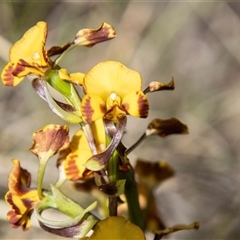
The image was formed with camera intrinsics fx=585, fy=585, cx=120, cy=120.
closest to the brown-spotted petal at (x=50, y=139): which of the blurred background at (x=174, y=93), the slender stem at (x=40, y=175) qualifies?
the slender stem at (x=40, y=175)

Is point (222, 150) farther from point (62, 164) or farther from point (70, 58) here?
point (62, 164)

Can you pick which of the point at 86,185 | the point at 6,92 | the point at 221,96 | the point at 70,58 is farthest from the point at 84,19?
the point at 86,185

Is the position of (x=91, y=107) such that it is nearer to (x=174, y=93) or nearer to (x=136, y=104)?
(x=136, y=104)

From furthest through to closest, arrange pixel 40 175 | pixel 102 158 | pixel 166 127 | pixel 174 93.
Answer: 1. pixel 174 93
2. pixel 166 127
3. pixel 40 175
4. pixel 102 158

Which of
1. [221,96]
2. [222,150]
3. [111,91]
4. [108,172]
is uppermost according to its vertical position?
[111,91]

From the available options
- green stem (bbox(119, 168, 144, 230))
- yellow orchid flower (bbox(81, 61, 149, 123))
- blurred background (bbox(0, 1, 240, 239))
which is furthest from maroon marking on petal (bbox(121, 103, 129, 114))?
blurred background (bbox(0, 1, 240, 239))

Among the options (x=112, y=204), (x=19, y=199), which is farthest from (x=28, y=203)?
(x=112, y=204)
